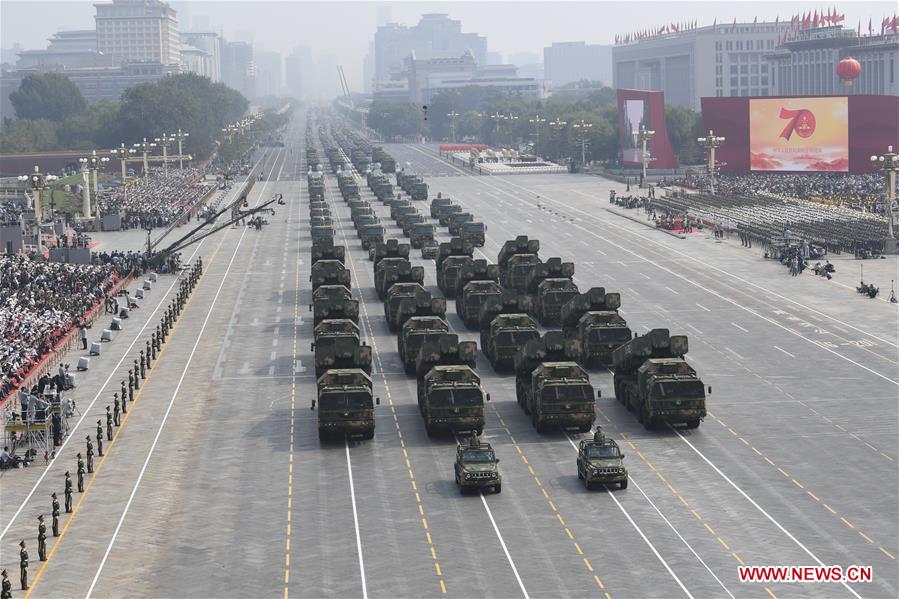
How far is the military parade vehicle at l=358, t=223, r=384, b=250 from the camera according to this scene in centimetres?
12281

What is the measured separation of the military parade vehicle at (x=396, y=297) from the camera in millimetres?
80188

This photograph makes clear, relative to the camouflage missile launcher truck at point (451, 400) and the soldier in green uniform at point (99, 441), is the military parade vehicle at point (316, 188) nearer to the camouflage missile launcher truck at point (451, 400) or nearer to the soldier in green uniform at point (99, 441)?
the camouflage missile launcher truck at point (451, 400)

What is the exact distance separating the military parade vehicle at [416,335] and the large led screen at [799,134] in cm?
11602

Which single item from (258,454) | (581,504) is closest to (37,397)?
(258,454)

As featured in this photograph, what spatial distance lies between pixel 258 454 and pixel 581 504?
13842 millimetres

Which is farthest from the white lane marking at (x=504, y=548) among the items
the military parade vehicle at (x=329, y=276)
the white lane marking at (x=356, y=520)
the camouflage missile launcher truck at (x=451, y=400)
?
the military parade vehicle at (x=329, y=276)

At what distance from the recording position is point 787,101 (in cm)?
17788

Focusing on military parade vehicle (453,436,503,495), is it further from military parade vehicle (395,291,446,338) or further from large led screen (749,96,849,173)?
large led screen (749,96,849,173)

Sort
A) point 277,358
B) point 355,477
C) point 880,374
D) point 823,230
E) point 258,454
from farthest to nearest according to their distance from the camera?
point 823,230 → point 277,358 → point 880,374 → point 258,454 → point 355,477

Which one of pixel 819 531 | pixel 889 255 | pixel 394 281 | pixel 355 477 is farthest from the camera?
pixel 889 255

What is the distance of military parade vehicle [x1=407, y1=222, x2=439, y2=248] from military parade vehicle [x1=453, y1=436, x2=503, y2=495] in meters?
74.7

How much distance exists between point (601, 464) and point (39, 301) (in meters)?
47.5

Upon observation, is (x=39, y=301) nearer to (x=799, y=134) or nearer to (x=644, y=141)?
(x=644, y=141)

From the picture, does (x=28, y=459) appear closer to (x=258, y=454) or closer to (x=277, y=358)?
(x=258, y=454)
